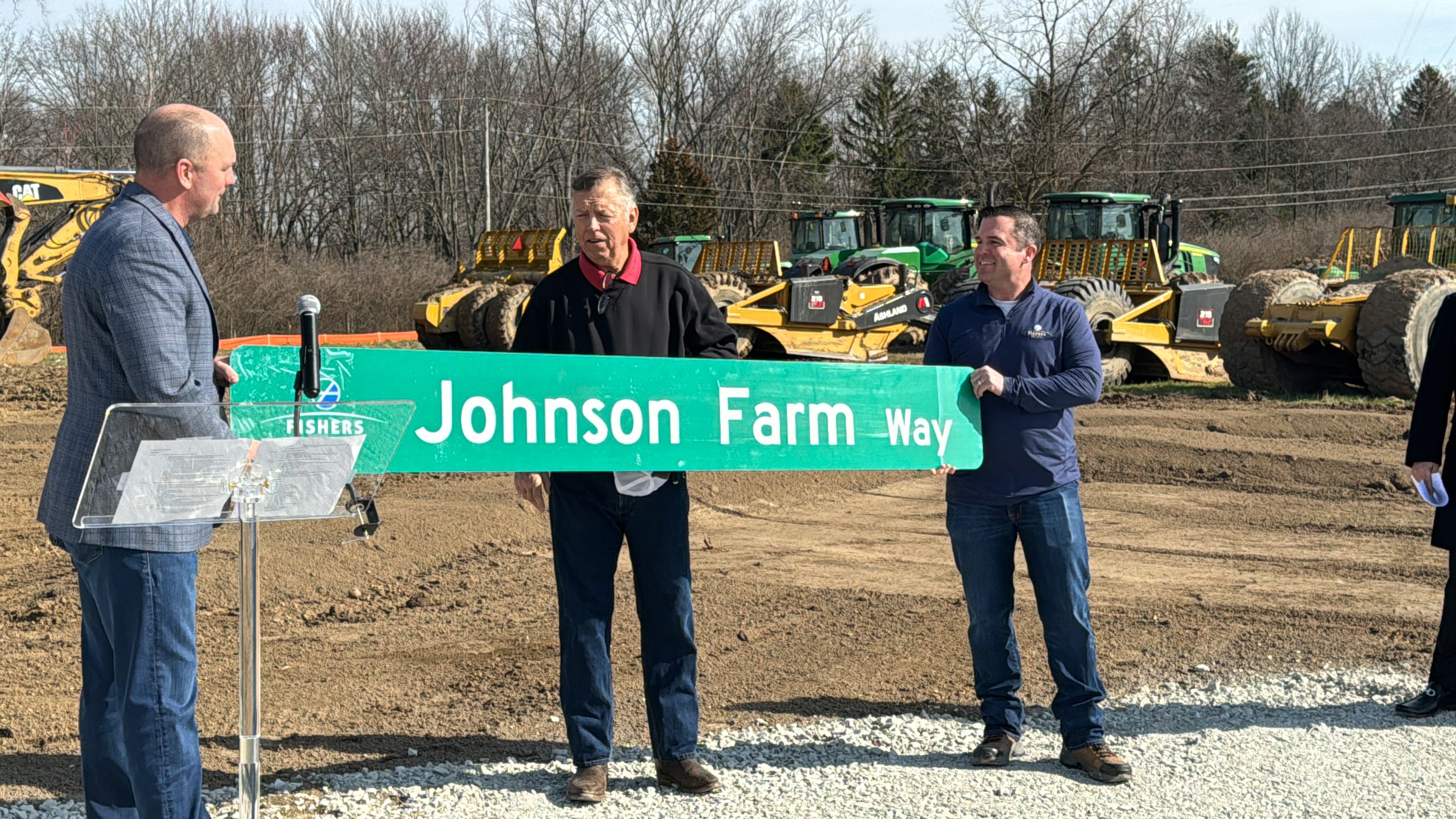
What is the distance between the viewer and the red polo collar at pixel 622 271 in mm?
4117

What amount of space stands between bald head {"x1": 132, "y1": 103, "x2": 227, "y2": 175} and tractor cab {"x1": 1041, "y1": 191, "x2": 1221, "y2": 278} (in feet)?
55.3

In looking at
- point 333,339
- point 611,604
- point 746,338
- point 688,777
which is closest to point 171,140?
point 611,604

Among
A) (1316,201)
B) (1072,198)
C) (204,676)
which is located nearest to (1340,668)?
(204,676)

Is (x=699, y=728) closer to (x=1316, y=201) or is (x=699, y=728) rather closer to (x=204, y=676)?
(x=204, y=676)

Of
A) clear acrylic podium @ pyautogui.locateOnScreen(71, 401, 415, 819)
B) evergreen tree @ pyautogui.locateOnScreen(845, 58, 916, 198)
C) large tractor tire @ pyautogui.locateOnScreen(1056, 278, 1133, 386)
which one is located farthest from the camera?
evergreen tree @ pyautogui.locateOnScreen(845, 58, 916, 198)

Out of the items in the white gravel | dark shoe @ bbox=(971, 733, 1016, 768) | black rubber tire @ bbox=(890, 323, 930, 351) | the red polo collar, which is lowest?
the white gravel

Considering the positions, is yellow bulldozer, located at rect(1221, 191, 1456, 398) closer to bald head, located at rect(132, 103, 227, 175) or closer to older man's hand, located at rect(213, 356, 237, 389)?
older man's hand, located at rect(213, 356, 237, 389)

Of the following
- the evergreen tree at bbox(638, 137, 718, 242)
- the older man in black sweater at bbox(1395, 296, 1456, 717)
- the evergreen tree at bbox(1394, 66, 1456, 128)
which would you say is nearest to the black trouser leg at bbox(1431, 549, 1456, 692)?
the older man in black sweater at bbox(1395, 296, 1456, 717)

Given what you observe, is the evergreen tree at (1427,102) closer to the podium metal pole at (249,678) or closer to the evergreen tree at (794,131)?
the evergreen tree at (794,131)

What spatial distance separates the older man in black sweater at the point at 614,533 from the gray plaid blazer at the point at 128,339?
1.21 m

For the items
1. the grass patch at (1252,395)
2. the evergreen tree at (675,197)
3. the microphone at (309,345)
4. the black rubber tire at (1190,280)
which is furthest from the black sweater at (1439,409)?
the evergreen tree at (675,197)

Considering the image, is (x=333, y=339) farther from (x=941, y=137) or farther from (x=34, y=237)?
(x=941, y=137)

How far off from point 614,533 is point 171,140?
5.95 ft

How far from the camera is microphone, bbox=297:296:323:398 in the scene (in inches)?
118
